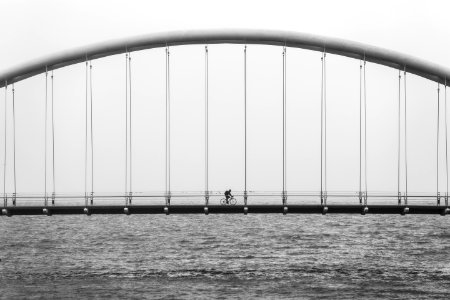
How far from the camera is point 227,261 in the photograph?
83562 millimetres

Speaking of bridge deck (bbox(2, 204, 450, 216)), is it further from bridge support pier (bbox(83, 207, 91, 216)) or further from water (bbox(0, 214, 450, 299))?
water (bbox(0, 214, 450, 299))

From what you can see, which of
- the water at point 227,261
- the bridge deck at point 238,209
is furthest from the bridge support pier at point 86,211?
the water at point 227,261

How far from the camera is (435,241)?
365ft

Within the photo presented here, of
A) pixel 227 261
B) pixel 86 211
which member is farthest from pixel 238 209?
pixel 227 261

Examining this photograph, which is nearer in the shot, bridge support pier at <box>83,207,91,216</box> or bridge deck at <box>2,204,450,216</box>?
bridge deck at <box>2,204,450,216</box>

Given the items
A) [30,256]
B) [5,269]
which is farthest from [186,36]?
[30,256]

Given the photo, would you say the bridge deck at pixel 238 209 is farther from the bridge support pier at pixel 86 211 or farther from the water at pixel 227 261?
the water at pixel 227 261

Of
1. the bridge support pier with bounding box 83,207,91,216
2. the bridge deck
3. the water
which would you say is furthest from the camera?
the water

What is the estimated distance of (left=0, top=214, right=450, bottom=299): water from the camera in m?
56.8

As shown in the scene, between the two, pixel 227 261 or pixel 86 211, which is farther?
pixel 227 261

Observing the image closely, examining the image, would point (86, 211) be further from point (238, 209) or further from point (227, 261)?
point (227, 261)

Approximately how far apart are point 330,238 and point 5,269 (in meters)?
53.7

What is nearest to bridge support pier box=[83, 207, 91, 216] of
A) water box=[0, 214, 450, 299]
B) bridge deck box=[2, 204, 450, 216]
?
bridge deck box=[2, 204, 450, 216]

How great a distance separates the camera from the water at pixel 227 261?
5676 cm
